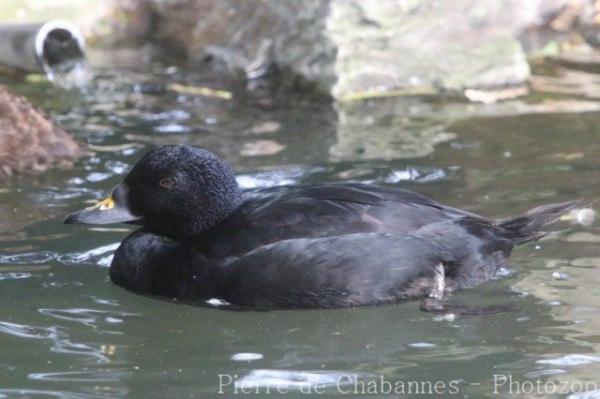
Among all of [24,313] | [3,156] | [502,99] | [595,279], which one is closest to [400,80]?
[502,99]

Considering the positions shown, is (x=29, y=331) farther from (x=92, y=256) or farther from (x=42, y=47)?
(x=42, y=47)

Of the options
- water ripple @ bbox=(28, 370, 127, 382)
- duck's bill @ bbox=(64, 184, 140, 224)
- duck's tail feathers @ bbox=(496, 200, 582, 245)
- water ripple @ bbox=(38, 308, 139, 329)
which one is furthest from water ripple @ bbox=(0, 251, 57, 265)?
duck's tail feathers @ bbox=(496, 200, 582, 245)

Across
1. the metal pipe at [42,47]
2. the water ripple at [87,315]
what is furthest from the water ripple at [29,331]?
the metal pipe at [42,47]

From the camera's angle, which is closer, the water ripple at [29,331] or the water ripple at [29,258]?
the water ripple at [29,331]

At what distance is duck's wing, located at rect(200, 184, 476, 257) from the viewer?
5711 millimetres

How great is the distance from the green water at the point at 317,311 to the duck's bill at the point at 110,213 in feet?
1.22

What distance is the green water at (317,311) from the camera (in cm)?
484

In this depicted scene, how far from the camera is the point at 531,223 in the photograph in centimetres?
622

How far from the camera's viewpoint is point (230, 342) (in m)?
5.30

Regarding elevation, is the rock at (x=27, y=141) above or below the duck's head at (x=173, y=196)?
above

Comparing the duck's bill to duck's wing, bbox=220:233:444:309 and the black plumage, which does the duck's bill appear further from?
duck's wing, bbox=220:233:444:309

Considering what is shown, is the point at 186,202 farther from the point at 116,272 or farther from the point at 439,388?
→ the point at 439,388

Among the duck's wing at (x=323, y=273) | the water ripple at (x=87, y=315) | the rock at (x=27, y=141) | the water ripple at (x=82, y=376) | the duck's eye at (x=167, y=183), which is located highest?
the rock at (x=27, y=141)

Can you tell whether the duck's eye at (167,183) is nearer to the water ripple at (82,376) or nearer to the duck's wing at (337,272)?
the duck's wing at (337,272)
